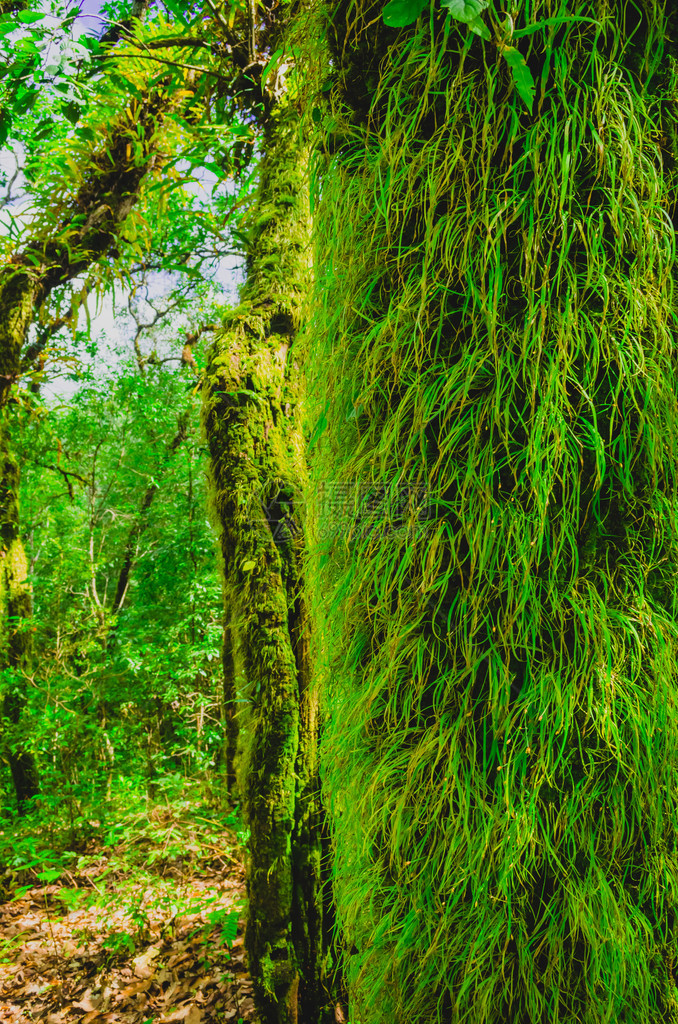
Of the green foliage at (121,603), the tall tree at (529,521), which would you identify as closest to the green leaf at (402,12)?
the tall tree at (529,521)

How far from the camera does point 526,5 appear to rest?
0.81 meters

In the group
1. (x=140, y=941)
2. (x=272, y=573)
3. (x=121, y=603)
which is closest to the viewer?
(x=272, y=573)

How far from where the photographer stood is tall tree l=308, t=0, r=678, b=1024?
0.83 meters

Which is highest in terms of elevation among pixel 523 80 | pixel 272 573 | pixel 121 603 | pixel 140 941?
pixel 523 80

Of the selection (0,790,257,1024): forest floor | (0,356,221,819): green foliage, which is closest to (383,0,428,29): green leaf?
(0,790,257,1024): forest floor

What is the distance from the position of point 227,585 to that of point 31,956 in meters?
2.93

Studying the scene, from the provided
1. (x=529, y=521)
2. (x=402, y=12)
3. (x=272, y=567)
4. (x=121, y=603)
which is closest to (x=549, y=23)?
(x=402, y=12)

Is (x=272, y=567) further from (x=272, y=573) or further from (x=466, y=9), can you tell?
(x=466, y=9)

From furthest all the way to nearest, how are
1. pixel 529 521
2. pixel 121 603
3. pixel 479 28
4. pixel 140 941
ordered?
pixel 121 603 → pixel 140 941 → pixel 529 521 → pixel 479 28

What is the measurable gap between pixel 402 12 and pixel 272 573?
1.79 meters

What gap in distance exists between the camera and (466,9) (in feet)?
2.33

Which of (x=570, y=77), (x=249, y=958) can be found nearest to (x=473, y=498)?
(x=570, y=77)

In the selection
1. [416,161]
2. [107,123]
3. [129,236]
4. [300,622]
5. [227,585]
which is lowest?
[300,622]

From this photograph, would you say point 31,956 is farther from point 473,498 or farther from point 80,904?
point 473,498
